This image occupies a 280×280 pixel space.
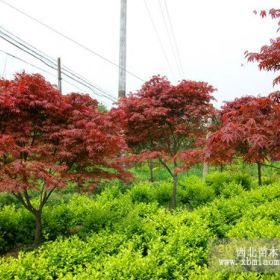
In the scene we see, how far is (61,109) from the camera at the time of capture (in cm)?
582

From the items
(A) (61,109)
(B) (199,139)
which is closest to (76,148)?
(A) (61,109)

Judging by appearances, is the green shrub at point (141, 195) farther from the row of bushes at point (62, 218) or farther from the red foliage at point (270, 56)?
the red foliage at point (270, 56)

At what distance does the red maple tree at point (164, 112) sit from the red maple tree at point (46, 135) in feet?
8.54

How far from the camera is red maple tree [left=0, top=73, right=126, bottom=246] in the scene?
17.3ft

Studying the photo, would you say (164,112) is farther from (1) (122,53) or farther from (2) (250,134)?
(2) (250,134)

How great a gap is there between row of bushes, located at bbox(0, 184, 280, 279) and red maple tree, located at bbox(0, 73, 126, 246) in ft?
3.36

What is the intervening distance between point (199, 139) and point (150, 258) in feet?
15.9

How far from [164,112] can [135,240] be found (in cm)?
351

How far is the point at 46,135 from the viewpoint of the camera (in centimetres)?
571

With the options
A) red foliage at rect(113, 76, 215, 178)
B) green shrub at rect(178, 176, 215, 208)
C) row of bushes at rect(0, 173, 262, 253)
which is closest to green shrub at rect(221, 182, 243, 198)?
green shrub at rect(178, 176, 215, 208)

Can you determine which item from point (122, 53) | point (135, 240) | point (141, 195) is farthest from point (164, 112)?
point (122, 53)

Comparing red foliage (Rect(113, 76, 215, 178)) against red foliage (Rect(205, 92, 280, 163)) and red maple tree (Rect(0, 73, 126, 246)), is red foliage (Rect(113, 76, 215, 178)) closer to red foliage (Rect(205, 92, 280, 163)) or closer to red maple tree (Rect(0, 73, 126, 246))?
red maple tree (Rect(0, 73, 126, 246))

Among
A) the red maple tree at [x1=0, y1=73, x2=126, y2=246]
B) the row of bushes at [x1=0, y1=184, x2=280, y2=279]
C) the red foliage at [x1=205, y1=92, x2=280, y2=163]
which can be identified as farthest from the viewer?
the red maple tree at [x1=0, y1=73, x2=126, y2=246]

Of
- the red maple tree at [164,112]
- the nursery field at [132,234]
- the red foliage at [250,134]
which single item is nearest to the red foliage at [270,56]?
the red foliage at [250,134]
